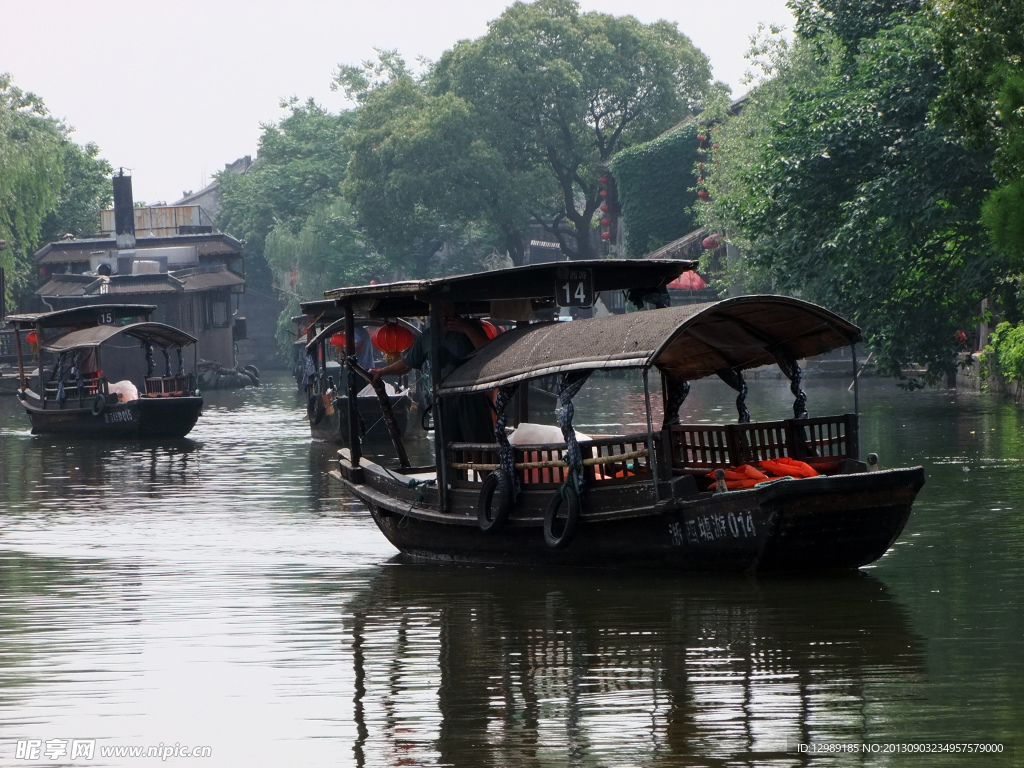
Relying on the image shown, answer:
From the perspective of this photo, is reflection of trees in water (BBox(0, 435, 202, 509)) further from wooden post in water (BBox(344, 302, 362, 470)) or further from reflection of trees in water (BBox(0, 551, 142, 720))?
wooden post in water (BBox(344, 302, 362, 470))

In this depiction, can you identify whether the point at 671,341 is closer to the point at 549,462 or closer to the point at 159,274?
the point at 549,462

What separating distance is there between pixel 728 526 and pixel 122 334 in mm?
18180

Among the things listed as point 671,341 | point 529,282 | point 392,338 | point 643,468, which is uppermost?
point 529,282

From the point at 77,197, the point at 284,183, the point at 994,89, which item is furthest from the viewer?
the point at 284,183

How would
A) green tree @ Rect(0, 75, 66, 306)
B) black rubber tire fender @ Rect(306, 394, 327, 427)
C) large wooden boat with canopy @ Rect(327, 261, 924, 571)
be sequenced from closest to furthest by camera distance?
large wooden boat with canopy @ Rect(327, 261, 924, 571) < black rubber tire fender @ Rect(306, 394, 327, 427) < green tree @ Rect(0, 75, 66, 306)

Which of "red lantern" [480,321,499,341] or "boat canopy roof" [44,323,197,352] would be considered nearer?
"red lantern" [480,321,499,341]

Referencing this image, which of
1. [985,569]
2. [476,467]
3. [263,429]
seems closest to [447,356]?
[476,467]

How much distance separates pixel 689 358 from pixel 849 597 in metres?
2.56

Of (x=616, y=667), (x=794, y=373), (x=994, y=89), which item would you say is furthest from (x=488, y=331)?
(x=994, y=89)

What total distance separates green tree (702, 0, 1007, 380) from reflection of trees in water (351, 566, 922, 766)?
14.8 m

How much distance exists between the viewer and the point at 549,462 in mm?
10266

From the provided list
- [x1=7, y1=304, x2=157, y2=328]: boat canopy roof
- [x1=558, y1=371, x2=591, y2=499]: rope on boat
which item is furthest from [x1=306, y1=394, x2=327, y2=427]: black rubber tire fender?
[x1=558, y1=371, x2=591, y2=499]: rope on boat

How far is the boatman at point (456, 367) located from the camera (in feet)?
36.5

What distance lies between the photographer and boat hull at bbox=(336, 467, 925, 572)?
366 inches
